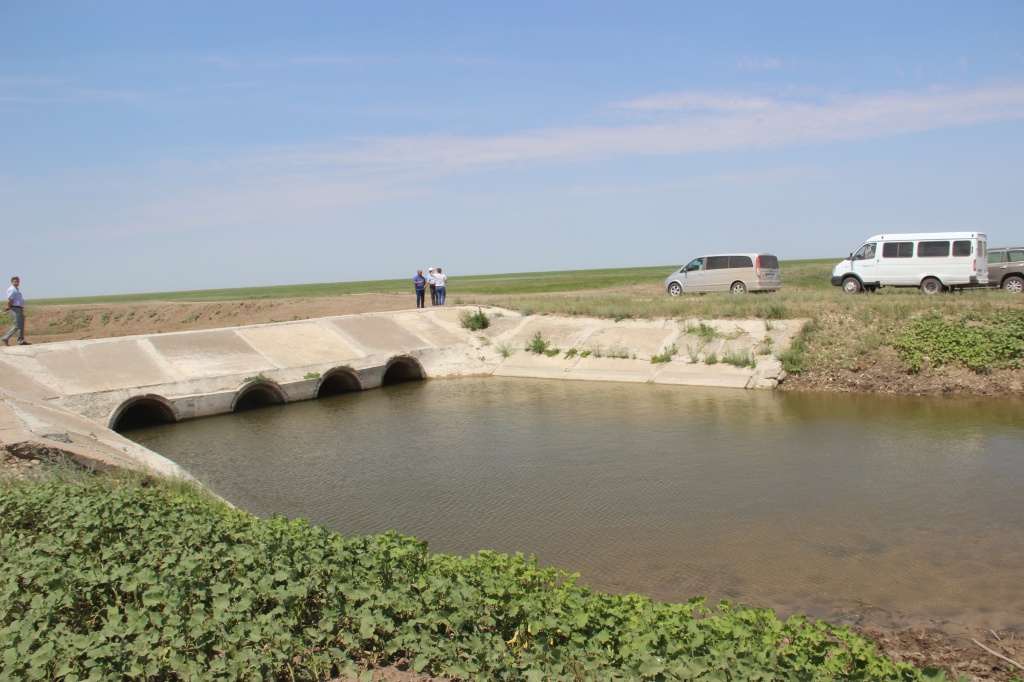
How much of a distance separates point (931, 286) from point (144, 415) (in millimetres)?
25722

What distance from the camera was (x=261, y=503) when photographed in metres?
12.2

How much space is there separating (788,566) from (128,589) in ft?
22.0

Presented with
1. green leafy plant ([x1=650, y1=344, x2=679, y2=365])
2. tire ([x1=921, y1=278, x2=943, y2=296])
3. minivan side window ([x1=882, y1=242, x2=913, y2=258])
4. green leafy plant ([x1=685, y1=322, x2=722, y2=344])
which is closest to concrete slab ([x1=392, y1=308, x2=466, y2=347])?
green leafy plant ([x1=650, y1=344, x2=679, y2=365])

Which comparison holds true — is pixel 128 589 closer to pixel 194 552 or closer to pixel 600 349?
pixel 194 552

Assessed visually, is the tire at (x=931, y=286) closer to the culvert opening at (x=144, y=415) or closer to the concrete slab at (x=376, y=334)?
the concrete slab at (x=376, y=334)

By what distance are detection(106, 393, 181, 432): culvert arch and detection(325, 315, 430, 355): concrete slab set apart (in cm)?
662

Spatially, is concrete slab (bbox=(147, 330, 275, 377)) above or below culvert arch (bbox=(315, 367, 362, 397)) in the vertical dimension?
→ above

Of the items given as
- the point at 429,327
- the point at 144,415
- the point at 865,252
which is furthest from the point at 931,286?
the point at 144,415

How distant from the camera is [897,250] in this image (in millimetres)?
29609

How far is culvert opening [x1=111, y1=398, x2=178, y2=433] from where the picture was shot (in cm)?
1947

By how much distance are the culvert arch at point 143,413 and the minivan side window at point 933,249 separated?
81.4ft

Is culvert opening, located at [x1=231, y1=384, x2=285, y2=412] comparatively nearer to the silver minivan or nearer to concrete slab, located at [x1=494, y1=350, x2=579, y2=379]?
concrete slab, located at [x1=494, y1=350, x2=579, y2=379]

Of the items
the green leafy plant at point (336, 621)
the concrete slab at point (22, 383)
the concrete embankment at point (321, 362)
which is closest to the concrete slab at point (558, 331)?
the concrete embankment at point (321, 362)

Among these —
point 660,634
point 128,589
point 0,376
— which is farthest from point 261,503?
point 0,376
